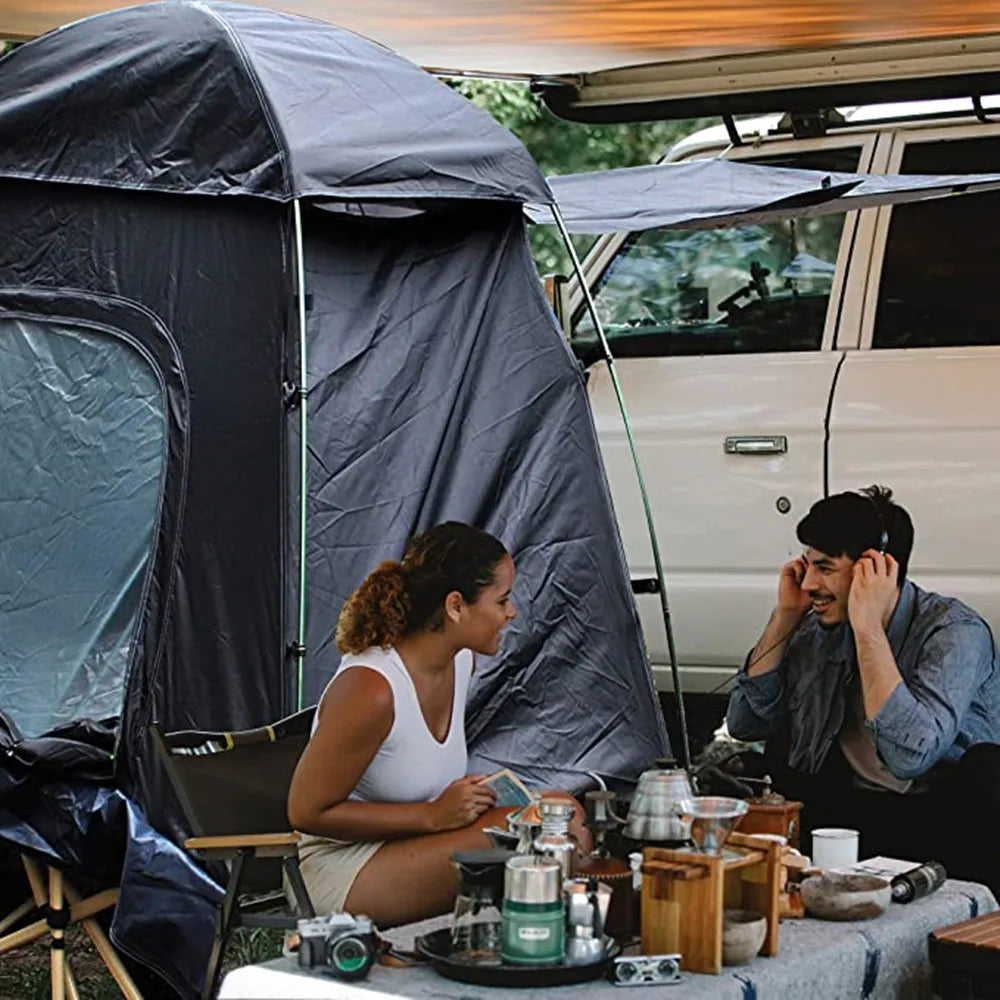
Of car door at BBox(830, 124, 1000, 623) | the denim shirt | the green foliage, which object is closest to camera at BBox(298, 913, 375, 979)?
the denim shirt

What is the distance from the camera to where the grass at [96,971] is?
528 centimetres

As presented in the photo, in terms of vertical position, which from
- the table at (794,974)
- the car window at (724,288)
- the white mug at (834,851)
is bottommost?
the table at (794,974)

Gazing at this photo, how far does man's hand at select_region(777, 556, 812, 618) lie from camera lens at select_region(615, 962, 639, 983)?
2.33m

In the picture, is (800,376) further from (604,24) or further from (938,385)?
(604,24)

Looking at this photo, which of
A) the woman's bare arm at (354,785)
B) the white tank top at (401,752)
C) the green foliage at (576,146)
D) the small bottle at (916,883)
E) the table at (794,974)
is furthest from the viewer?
the green foliage at (576,146)

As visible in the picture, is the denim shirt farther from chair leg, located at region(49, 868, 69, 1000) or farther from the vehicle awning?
chair leg, located at region(49, 868, 69, 1000)

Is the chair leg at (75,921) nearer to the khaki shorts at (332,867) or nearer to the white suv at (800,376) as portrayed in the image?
the khaki shorts at (332,867)

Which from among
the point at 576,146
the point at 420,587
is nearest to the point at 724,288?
the point at 420,587

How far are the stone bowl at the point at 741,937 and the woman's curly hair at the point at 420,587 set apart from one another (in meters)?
1.20

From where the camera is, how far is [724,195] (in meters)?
6.14

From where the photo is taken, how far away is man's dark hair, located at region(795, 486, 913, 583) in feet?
17.1

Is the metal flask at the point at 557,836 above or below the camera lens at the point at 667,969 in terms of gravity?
above

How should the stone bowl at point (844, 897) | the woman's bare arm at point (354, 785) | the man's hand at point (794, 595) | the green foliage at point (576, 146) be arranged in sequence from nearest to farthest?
the stone bowl at point (844, 897)
the woman's bare arm at point (354, 785)
the man's hand at point (794, 595)
the green foliage at point (576, 146)

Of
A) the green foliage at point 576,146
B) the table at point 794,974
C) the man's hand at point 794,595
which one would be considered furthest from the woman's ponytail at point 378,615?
the green foliage at point 576,146
